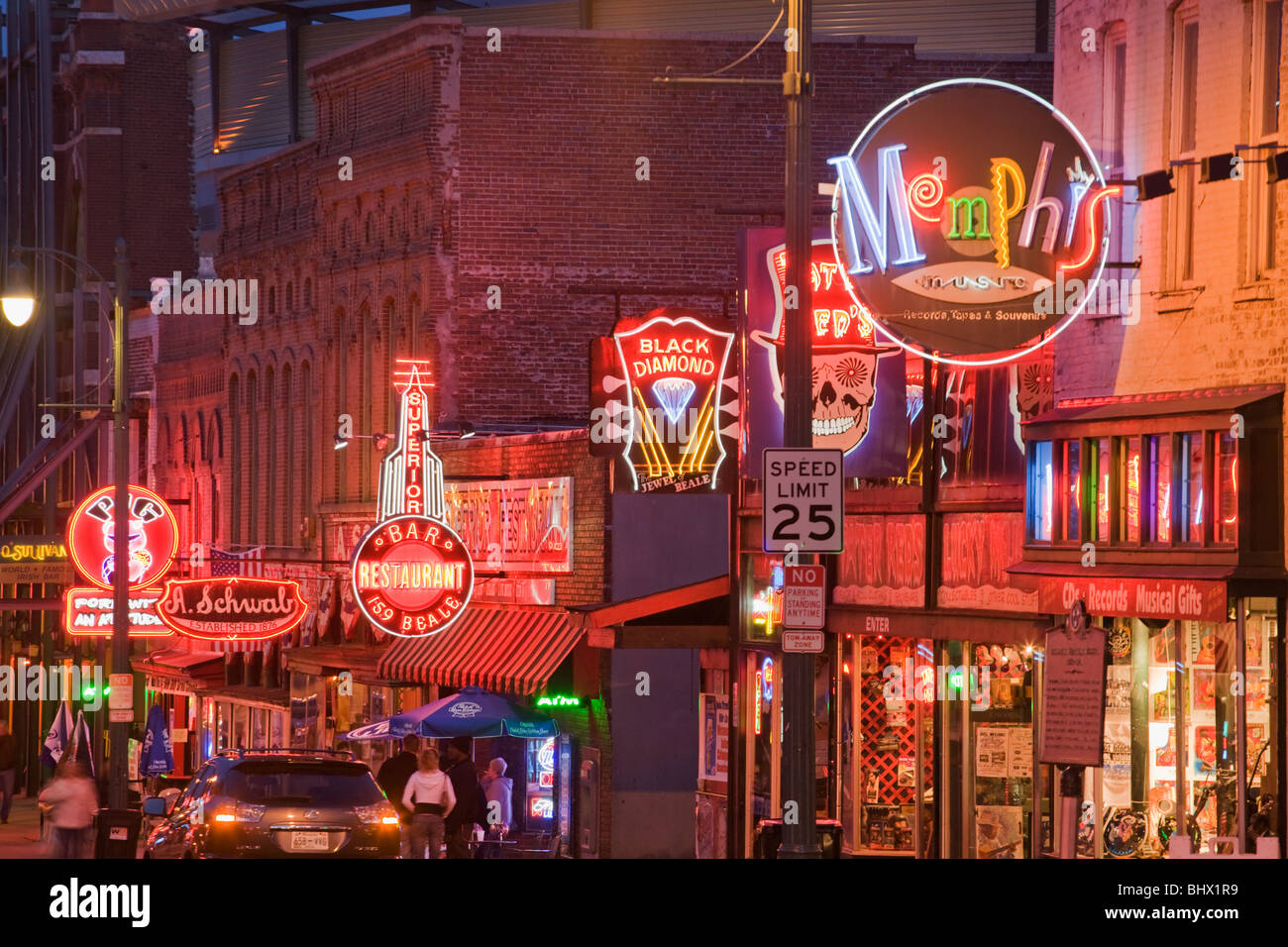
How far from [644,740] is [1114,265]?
452 inches

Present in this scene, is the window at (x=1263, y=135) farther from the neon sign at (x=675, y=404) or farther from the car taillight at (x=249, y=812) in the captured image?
the car taillight at (x=249, y=812)

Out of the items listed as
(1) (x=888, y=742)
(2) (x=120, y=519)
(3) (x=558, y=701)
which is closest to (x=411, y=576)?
(3) (x=558, y=701)

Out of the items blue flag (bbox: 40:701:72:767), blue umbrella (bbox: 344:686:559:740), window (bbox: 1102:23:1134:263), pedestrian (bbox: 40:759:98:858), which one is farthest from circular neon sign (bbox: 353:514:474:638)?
window (bbox: 1102:23:1134:263)

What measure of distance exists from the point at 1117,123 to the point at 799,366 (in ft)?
14.1

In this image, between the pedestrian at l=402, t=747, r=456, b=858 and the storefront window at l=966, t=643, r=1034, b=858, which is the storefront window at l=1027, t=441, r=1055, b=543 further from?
the pedestrian at l=402, t=747, r=456, b=858

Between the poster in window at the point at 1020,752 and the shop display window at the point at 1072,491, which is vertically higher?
the shop display window at the point at 1072,491

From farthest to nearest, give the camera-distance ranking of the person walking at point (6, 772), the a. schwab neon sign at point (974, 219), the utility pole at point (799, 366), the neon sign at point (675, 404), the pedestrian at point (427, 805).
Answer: the person walking at point (6, 772) < the neon sign at point (675, 404) < the pedestrian at point (427, 805) < the a. schwab neon sign at point (974, 219) < the utility pole at point (799, 366)

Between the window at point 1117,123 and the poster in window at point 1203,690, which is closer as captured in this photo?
the poster in window at point 1203,690

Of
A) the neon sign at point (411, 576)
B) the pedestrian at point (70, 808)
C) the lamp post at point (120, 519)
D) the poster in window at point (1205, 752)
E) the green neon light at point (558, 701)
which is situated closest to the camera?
the poster in window at point (1205, 752)

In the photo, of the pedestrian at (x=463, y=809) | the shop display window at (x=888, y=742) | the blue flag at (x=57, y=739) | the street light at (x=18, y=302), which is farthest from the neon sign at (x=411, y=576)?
→ the blue flag at (x=57, y=739)

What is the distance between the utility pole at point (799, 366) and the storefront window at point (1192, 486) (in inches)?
121

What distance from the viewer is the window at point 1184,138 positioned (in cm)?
1753

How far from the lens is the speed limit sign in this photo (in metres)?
16.1
